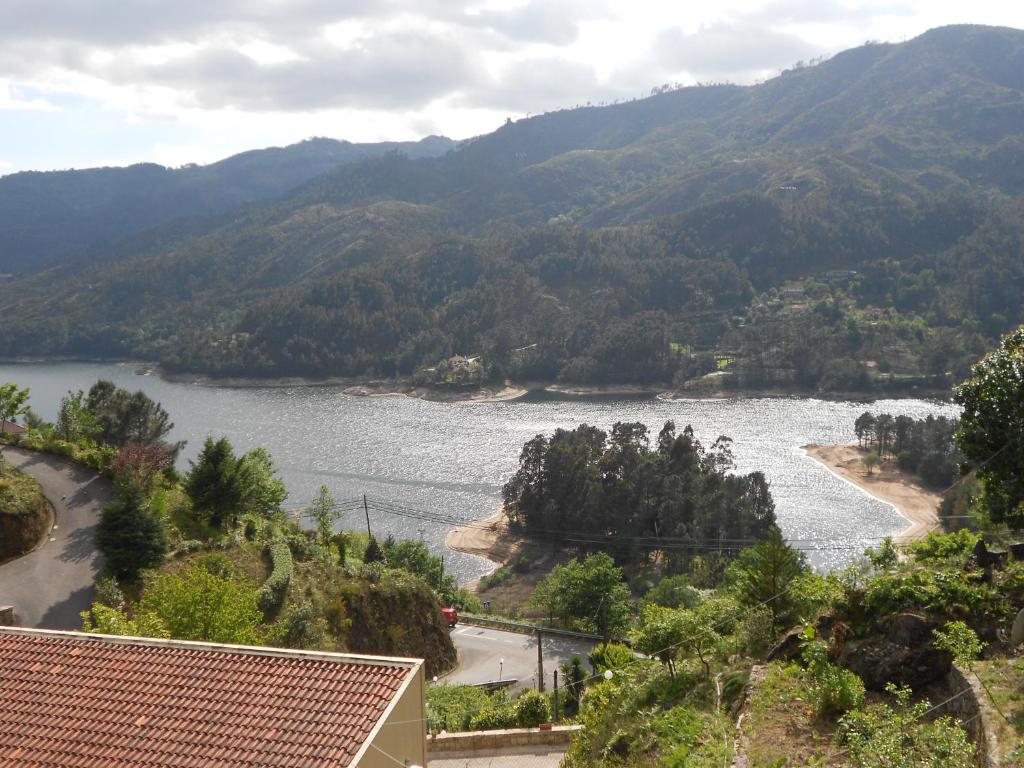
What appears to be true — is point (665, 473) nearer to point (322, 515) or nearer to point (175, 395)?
point (322, 515)

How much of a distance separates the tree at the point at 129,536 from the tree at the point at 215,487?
13.2 feet

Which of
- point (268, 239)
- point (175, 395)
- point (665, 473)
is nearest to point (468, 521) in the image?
point (665, 473)

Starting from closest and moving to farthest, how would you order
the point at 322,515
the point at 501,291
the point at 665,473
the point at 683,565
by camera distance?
the point at 322,515 → the point at 683,565 → the point at 665,473 → the point at 501,291

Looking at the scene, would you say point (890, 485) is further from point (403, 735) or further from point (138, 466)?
point (403, 735)

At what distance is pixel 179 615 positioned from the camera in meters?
13.4

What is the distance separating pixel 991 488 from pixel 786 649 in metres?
4.30

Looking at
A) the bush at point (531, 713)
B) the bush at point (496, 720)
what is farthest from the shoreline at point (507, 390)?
the bush at point (496, 720)

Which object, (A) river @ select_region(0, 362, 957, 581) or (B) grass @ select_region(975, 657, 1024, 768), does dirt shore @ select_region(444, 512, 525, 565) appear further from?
(B) grass @ select_region(975, 657, 1024, 768)

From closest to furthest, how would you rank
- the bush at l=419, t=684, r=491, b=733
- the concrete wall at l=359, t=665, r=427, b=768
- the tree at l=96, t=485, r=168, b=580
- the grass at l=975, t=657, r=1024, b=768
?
the grass at l=975, t=657, r=1024, b=768 < the concrete wall at l=359, t=665, r=427, b=768 < the bush at l=419, t=684, r=491, b=733 < the tree at l=96, t=485, r=168, b=580

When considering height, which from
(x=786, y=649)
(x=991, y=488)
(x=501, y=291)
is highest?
(x=501, y=291)

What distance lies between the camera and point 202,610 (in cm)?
1352

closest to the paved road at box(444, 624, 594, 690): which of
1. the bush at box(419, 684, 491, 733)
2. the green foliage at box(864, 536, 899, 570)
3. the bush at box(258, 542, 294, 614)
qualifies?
the bush at box(419, 684, 491, 733)

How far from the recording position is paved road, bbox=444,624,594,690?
25.0m

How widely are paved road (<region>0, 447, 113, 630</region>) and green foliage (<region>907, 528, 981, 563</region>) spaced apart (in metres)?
16.2
